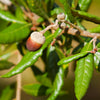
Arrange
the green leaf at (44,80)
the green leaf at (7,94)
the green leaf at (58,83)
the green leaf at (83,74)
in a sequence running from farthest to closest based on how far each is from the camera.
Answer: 1. the green leaf at (7,94)
2. the green leaf at (44,80)
3. the green leaf at (58,83)
4. the green leaf at (83,74)

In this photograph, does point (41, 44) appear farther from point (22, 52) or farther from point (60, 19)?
point (22, 52)

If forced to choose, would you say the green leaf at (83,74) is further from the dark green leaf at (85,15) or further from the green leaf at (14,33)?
the green leaf at (14,33)

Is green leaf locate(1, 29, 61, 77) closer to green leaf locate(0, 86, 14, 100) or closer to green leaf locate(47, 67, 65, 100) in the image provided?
green leaf locate(47, 67, 65, 100)

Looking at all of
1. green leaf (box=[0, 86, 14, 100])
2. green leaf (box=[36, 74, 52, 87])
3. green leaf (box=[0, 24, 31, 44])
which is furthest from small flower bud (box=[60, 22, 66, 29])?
green leaf (box=[0, 86, 14, 100])

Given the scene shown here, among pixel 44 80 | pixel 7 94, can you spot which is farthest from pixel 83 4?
pixel 7 94

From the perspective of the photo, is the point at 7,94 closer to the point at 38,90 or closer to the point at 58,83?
the point at 38,90

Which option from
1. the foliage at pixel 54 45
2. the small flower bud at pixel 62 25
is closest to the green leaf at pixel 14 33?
the foliage at pixel 54 45
